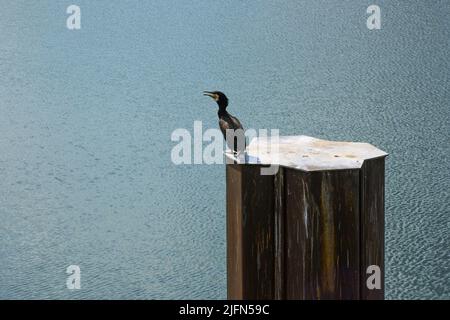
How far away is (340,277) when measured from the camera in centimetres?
224

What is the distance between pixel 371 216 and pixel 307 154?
0.31 metres

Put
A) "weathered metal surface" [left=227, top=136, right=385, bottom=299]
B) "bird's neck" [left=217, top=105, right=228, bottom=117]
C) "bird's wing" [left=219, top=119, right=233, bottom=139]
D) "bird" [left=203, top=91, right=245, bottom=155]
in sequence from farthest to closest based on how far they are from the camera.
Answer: "bird's neck" [left=217, top=105, right=228, bottom=117] → "bird's wing" [left=219, top=119, right=233, bottom=139] → "bird" [left=203, top=91, right=245, bottom=155] → "weathered metal surface" [left=227, top=136, right=385, bottom=299]

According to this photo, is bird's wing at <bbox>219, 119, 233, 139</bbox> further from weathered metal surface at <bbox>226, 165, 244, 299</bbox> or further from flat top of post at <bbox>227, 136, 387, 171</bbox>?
weathered metal surface at <bbox>226, 165, 244, 299</bbox>

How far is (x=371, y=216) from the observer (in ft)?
7.43

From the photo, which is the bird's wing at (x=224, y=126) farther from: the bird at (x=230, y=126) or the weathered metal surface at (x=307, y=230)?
the weathered metal surface at (x=307, y=230)

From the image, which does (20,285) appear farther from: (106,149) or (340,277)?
(340,277)

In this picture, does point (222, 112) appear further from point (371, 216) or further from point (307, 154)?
point (371, 216)

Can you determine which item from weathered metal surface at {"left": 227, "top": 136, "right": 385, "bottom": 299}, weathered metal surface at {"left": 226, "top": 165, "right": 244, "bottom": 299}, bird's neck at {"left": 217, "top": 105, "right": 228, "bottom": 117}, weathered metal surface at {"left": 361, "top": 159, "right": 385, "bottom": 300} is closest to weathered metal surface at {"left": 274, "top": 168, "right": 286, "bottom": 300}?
weathered metal surface at {"left": 227, "top": 136, "right": 385, "bottom": 299}

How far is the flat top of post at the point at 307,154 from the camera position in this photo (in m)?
2.22

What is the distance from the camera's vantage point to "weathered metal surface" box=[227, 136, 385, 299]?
2189 mm

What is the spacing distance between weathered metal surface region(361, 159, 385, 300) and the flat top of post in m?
0.05

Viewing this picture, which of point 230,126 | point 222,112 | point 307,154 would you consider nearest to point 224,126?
point 230,126
